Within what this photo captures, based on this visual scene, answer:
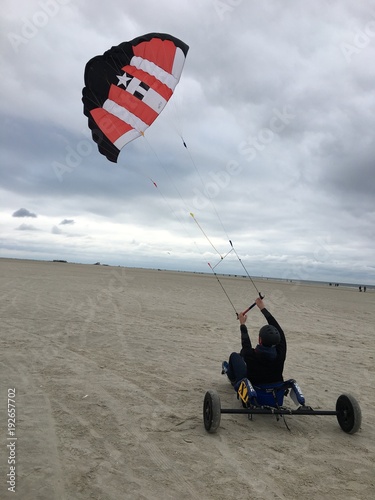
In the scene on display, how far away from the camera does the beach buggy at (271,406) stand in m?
4.70

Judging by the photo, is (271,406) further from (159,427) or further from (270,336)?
(159,427)

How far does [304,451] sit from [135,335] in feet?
21.6

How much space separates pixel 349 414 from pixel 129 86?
8.29 metres

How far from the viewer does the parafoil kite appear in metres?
8.93

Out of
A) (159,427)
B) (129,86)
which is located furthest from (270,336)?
(129,86)

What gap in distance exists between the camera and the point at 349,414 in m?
4.94

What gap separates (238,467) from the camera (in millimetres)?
3963

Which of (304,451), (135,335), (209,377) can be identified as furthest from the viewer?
(135,335)

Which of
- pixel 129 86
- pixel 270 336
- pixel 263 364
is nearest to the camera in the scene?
pixel 270 336

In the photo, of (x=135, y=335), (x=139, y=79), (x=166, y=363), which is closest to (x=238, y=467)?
(x=166, y=363)

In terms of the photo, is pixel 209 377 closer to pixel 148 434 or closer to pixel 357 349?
pixel 148 434

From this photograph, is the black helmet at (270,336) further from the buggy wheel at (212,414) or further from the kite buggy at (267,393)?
the buggy wheel at (212,414)

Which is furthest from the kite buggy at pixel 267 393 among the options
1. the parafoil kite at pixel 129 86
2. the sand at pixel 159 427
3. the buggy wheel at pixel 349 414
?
the parafoil kite at pixel 129 86

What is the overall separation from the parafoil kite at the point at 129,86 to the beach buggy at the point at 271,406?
21.8ft
